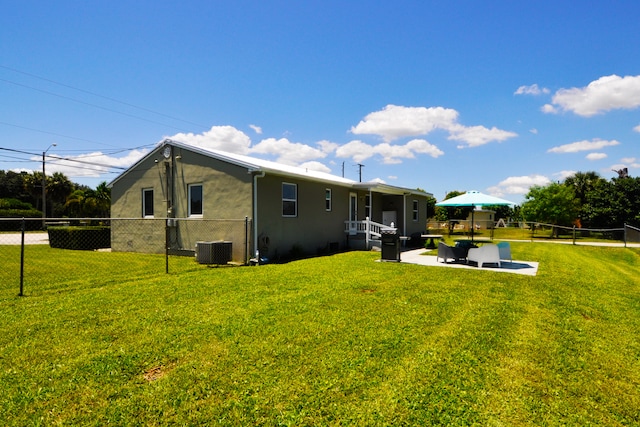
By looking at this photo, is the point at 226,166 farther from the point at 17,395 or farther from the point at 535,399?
the point at 535,399

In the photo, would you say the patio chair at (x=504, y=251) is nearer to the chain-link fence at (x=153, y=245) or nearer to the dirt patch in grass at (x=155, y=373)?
the chain-link fence at (x=153, y=245)

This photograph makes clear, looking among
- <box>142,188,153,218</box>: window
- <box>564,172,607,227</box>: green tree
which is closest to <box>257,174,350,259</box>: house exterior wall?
<box>142,188,153,218</box>: window

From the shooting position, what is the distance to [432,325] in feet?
16.6

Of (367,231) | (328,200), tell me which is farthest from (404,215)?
(328,200)

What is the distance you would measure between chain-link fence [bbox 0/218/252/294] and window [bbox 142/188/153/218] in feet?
1.34

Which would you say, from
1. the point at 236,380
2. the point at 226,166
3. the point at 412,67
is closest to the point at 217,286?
the point at 236,380

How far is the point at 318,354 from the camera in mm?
3973

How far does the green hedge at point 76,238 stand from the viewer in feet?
56.9

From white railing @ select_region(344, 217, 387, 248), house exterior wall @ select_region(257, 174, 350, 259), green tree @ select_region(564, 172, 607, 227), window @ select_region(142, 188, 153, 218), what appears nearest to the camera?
house exterior wall @ select_region(257, 174, 350, 259)

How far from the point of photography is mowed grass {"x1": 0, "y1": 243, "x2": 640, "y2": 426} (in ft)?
9.57

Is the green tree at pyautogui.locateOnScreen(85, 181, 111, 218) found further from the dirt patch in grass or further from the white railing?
the dirt patch in grass

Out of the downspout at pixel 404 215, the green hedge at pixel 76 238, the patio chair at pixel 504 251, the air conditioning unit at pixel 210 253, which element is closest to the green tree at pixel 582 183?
the downspout at pixel 404 215

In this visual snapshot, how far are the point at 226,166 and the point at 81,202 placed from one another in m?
38.6

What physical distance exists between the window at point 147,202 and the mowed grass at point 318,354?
7420 millimetres
